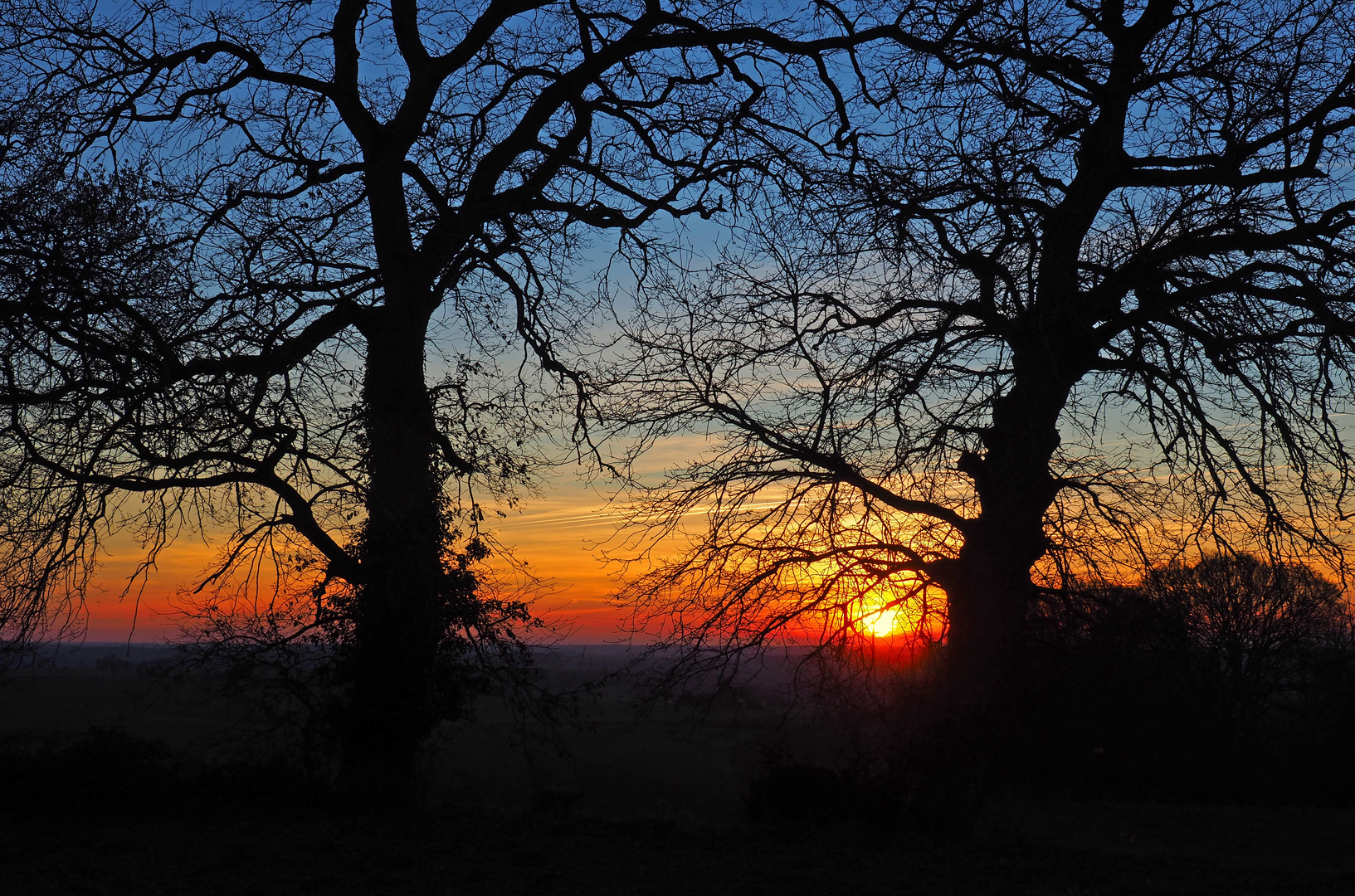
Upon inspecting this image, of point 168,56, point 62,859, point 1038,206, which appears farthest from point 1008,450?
point 168,56

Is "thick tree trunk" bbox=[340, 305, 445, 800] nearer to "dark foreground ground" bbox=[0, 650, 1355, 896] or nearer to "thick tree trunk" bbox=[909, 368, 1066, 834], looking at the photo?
"dark foreground ground" bbox=[0, 650, 1355, 896]

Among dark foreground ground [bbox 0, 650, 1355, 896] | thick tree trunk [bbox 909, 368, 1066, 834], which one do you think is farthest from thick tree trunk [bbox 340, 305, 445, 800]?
thick tree trunk [bbox 909, 368, 1066, 834]

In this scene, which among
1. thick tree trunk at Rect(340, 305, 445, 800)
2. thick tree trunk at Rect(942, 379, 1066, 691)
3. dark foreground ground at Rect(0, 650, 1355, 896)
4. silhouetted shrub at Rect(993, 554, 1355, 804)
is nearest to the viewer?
dark foreground ground at Rect(0, 650, 1355, 896)

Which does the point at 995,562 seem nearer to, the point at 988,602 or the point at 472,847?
the point at 988,602

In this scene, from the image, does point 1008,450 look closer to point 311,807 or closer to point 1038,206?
point 1038,206

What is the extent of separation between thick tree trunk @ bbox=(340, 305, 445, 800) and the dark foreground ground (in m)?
0.71

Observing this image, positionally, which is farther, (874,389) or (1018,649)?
(1018,649)

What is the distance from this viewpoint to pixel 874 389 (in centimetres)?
904

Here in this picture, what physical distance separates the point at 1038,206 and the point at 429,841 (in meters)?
6.49

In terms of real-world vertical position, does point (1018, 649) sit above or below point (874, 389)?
below

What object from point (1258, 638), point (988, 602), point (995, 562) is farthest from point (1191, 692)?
point (995, 562)

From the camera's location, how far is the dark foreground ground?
611cm

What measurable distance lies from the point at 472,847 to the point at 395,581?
11.2 ft

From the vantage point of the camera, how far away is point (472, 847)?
7.12 meters
